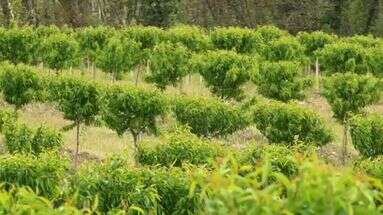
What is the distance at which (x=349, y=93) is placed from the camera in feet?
112

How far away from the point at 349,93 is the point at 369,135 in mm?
7197

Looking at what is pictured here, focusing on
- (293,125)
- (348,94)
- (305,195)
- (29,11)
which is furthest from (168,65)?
(29,11)

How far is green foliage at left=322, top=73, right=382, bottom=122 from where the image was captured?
34000mm

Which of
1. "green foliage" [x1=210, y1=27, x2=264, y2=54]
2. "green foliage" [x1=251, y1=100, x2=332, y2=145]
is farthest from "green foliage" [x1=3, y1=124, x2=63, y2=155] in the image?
"green foliage" [x1=210, y1=27, x2=264, y2=54]

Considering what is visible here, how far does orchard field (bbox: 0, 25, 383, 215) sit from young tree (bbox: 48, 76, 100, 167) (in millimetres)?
54

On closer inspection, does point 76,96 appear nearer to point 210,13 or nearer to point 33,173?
point 33,173

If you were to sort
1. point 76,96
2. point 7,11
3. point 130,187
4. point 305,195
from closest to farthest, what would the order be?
point 305,195 < point 130,187 < point 76,96 < point 7,11

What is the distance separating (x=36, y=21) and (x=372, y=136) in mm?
56278

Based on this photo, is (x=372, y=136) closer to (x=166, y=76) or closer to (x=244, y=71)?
(x=244, y=71)

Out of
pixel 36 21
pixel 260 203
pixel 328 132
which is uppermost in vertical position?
pixel 260 203

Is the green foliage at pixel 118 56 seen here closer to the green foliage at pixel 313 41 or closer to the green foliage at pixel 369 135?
the green foliage at pixel 313 41

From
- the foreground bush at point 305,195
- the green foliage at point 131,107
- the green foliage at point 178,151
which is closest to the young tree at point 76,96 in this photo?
the green foliage at point 131,107

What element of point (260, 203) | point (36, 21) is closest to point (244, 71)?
point (260, 203)

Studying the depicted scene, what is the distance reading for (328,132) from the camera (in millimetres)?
29547
